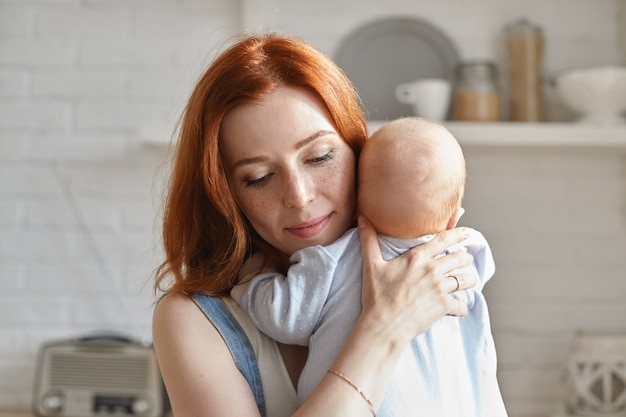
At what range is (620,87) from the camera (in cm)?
238

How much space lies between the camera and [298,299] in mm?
959

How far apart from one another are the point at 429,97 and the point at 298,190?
149 centimetres

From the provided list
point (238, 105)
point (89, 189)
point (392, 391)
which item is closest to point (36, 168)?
point (89, 189)

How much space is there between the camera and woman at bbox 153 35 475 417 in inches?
38.1

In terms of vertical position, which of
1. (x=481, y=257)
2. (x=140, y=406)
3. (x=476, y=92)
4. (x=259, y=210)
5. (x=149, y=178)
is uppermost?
(x=259, y=210)

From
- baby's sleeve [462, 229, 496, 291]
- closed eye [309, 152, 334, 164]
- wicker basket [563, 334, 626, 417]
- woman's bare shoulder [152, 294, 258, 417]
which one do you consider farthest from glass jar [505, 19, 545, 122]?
woman's bare shoulder [152, 294, 258, 417]

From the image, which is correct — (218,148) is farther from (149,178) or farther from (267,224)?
(149,178)

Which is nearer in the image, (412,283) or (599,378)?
(412,283)

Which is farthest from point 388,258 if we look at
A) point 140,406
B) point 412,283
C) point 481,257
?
point 140,406

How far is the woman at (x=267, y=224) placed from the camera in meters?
0.97

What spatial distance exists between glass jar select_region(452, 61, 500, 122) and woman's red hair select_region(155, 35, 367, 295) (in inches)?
53.8

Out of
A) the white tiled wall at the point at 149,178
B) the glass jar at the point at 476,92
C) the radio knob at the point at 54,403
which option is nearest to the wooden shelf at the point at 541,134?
the glass jar at the point at 476,92

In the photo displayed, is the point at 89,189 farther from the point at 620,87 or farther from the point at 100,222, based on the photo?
the point at 620,87

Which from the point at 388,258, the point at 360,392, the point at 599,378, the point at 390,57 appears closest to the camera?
the point at 360,392
